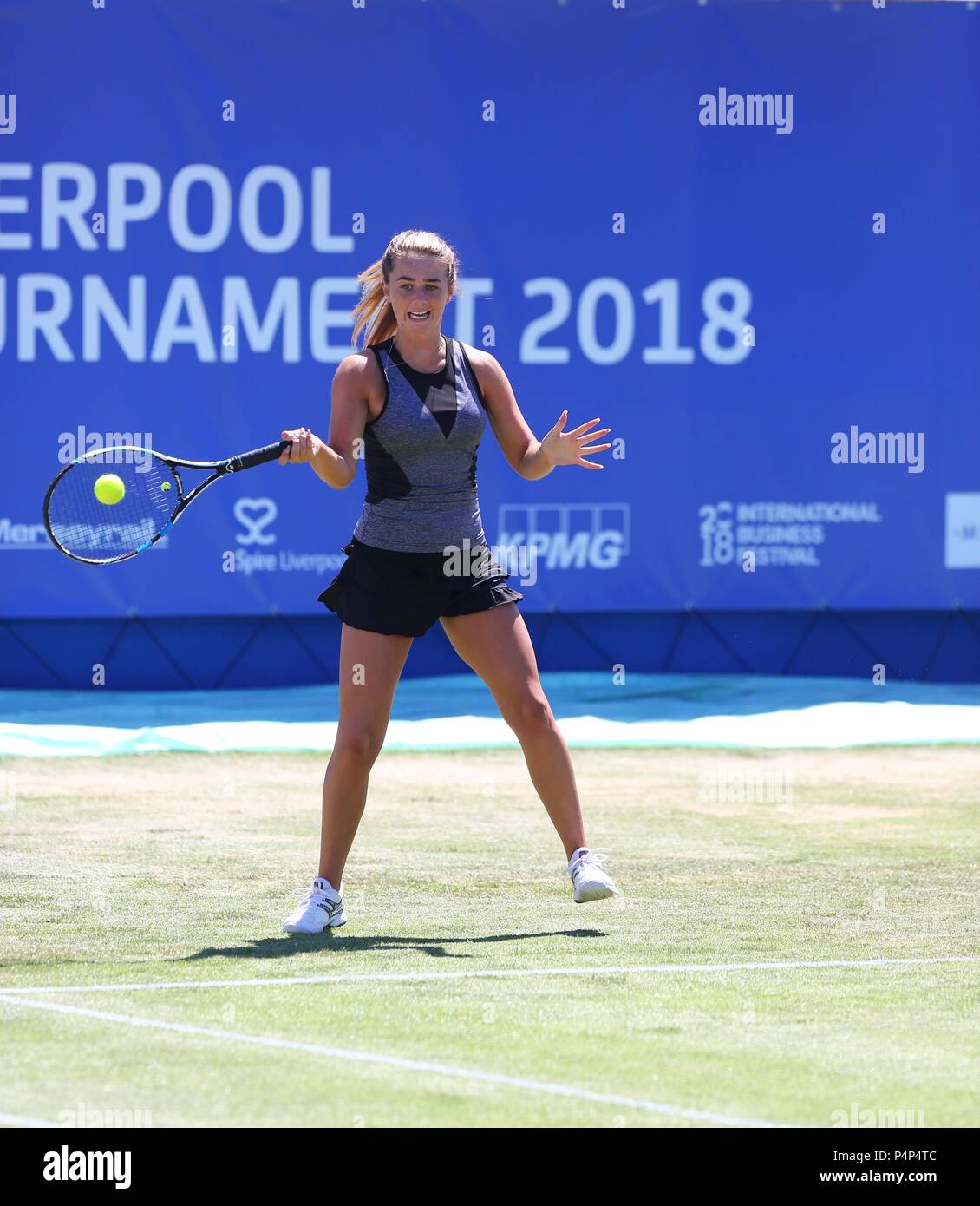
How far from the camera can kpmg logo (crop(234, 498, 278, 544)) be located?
12.3 metres

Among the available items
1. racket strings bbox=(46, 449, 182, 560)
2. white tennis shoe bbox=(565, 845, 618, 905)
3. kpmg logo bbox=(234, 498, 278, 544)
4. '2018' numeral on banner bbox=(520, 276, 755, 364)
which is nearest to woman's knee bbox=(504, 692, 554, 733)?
white tennis shoe bbox=(565, 845, 618, 905)

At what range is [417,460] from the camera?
5.91m

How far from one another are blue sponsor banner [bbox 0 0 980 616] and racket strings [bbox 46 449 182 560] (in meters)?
5.44

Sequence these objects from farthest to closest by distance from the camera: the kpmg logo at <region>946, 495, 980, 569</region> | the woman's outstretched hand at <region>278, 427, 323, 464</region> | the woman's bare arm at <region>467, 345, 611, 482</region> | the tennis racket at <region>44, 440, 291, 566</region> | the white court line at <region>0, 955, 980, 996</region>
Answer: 1. the kpmg logo at <region>946, 495, 980, 569</region>
2. the tennis racket at <region>44, 440, 291, 566</region>
3. the woman's bare arm at <region>467, 345, 611, 482</region>
4. the woman's outstretched hand at <region>278, 427, 323, 464</region>
5. the white court line at <region>0, 955, 980, 996</region>

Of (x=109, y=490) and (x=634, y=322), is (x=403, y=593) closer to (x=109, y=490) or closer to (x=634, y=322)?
(x=109, y=490)

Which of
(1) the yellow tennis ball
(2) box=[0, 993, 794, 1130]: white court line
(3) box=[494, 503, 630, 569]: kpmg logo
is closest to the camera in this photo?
(2) box=[0, 993, 794, 1130]: white court line

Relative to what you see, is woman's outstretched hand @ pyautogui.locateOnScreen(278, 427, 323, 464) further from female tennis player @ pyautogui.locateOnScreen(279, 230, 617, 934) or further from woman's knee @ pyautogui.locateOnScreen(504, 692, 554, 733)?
woman's knee @ pyautogui.locateOnScreen(504, 692, 554, 733)

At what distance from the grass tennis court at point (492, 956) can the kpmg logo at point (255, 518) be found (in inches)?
120

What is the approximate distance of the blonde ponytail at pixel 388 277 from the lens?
19.5 feet

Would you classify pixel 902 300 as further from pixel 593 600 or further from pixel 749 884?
pixel 749 884

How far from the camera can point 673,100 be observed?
12539mm

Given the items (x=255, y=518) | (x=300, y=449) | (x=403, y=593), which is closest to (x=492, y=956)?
(x=403, y=593)

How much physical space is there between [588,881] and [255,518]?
6774 mm
